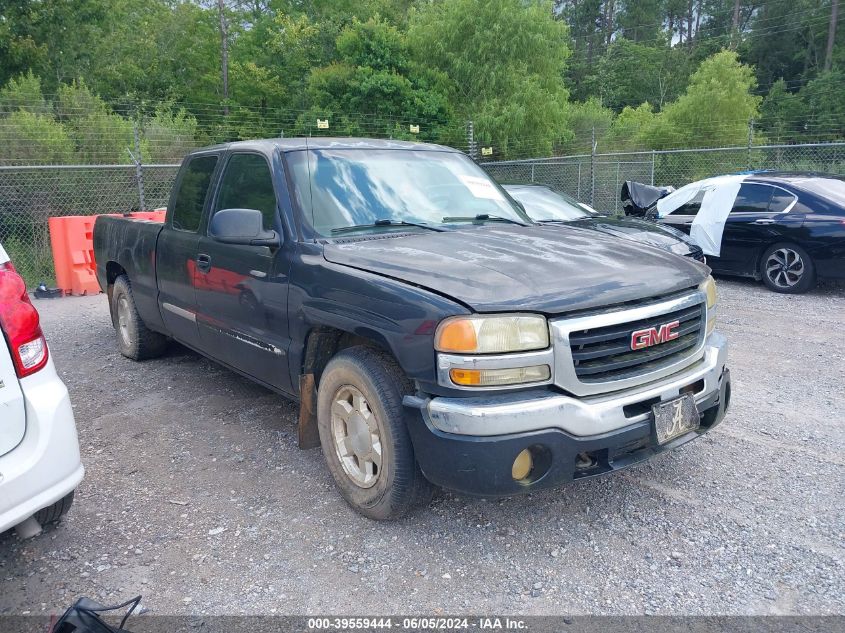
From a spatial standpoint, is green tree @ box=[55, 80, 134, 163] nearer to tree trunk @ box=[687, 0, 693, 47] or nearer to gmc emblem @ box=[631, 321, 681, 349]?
gmc emblem @ box=[631, 321, 681, 349]

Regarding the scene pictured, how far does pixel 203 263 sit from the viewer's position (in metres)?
4.36

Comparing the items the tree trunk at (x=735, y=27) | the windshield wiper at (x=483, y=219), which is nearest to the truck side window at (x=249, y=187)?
the windshield wiper at (x=483, y=219)

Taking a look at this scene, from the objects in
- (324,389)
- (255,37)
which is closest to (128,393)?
(324,389)

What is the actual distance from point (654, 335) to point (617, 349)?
0.82 ft

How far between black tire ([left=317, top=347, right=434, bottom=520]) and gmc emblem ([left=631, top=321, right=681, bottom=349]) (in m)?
1.02

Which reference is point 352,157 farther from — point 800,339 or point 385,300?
point 800,339

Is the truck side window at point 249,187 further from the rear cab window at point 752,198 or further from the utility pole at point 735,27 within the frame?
the utility pole at point 735,27

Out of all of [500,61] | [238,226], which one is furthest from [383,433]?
[500,61]

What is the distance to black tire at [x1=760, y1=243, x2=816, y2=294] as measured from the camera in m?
8.27

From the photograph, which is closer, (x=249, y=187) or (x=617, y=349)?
(x=617, y=349)

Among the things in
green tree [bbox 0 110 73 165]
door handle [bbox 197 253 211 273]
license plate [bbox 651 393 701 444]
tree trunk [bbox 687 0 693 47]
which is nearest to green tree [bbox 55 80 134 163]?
green tree [bbox 0 110 73 165]

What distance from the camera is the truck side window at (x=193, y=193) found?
4.61m

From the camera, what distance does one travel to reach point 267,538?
3.16 m

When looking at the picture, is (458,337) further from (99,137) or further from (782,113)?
(782,113)
